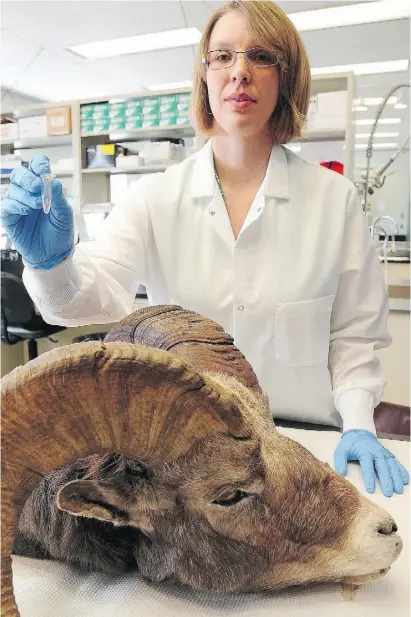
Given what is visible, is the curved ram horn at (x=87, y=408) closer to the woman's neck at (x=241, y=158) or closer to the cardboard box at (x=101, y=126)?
the woman's neck at (x=241, y=158)

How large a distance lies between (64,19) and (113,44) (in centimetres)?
83

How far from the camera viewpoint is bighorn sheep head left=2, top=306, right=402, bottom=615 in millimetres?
621

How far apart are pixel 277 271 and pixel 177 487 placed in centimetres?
80

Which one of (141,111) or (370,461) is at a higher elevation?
(141,111)

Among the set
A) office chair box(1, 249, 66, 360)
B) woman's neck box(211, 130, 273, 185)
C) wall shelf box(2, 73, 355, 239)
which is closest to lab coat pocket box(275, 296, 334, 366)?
woman's neck box(211, 130, 273, 185)

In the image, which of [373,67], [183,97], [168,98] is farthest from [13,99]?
[373,67]

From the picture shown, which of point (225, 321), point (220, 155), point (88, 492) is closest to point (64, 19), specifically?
point (220, 155)

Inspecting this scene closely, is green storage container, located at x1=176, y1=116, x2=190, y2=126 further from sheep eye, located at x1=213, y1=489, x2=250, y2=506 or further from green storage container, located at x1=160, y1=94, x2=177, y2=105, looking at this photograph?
sheep eye, located at x1=213, y1=489, x2=250, y2=506

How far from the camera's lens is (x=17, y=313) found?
11.6 feet

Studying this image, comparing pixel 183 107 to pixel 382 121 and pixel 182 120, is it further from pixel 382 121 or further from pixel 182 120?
pixel 382 121

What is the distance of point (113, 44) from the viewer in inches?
219

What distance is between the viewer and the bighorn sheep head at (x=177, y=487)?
2.04ft

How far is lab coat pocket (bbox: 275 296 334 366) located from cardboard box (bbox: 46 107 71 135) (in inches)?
151

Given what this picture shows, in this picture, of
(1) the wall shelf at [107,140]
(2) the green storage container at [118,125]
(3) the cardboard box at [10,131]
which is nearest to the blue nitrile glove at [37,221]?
(1) the wall shelf at [107,140]
